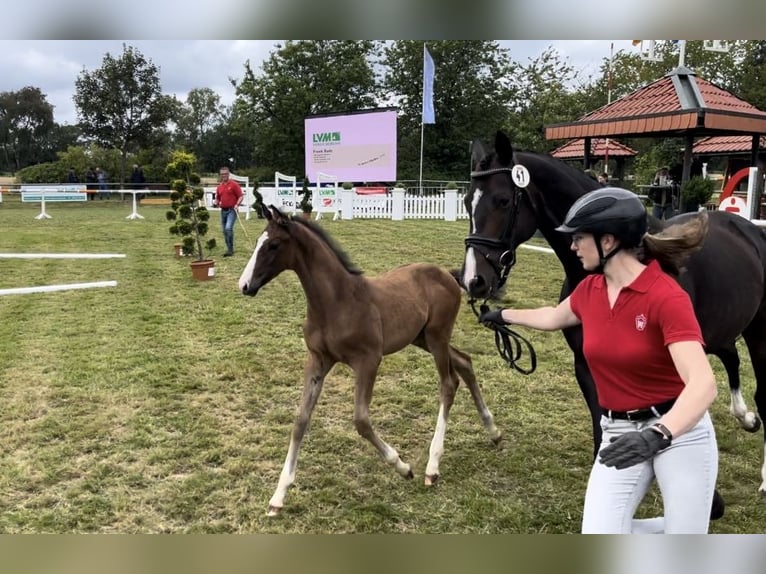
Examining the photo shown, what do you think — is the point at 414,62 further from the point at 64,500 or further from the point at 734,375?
the point at 64,500

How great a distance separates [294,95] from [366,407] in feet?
64.1

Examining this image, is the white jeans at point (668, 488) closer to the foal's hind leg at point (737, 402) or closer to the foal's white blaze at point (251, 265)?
the foal's white blaze at point (251, 265)

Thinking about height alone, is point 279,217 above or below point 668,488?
above

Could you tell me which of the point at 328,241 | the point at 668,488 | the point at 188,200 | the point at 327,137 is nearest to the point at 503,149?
the point at 328,241

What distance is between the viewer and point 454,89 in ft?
49.4

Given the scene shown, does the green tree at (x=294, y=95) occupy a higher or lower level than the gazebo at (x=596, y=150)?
higher

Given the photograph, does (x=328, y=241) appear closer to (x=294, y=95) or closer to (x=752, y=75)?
(x=294, y=95)

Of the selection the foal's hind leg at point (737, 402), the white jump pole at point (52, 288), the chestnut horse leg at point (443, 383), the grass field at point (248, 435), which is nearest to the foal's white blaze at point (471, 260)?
the chestnut horse leg at point (443, 383)

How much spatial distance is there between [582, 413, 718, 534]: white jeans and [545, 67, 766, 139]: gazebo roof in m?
5.75

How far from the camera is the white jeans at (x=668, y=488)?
180cm

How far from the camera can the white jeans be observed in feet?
5.91

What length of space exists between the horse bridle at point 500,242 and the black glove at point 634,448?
1.23 m

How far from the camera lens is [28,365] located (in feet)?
17.6

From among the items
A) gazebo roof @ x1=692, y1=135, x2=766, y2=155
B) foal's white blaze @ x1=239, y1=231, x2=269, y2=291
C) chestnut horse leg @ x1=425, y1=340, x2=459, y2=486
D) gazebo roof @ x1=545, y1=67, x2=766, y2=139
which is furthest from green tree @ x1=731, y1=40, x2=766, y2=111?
foal's white blaze @ x1=239, y1=231, x2=269, y2=291
